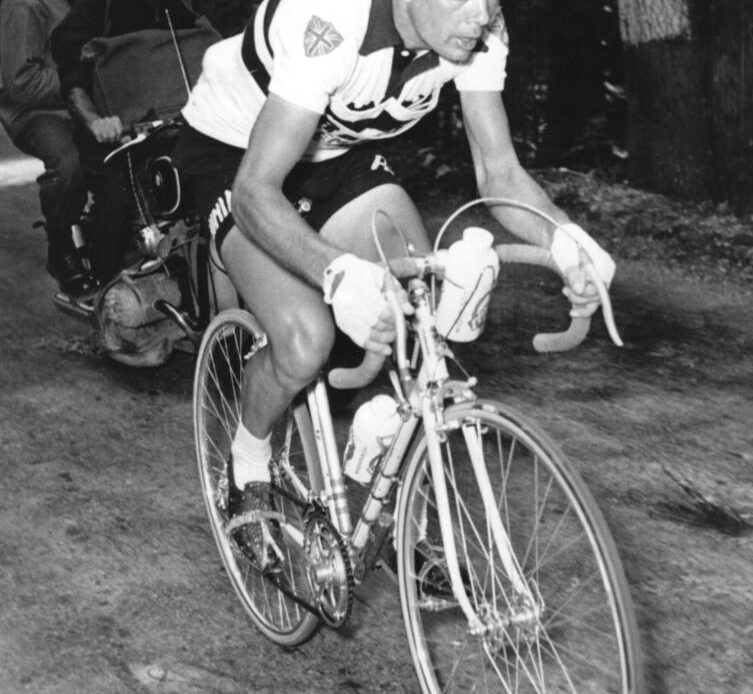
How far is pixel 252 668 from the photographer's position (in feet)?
13.3

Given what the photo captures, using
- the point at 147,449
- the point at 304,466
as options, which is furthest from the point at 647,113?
the point at 304,466

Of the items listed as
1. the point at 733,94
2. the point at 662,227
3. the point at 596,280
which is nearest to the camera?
the point at 596,280

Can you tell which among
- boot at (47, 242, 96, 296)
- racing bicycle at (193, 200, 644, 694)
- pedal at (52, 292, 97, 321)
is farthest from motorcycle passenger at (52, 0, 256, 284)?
racing bicycle at (193, 200, 644, 694)

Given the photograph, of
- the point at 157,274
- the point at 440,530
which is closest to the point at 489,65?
the point at 440,530

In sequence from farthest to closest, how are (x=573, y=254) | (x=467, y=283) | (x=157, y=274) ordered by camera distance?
(x=157, y=274)
(x=573, y=254)
(x=467, y=283)

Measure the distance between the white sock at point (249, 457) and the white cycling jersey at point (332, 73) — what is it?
854mm

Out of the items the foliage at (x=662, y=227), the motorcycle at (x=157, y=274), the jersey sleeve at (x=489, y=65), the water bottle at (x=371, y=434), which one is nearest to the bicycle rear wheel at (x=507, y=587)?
the water bottle at (x=371, y=434)

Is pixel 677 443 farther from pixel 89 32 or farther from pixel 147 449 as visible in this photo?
pixel 89 32

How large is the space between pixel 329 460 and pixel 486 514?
29.2 inches

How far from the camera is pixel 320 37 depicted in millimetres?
3475

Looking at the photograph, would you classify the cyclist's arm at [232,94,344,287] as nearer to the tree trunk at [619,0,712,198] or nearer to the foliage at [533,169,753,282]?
the foliage at [533,169,753,282]

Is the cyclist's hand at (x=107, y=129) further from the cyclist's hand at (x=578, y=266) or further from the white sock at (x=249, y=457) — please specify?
the cyclist's hand at (x=578, y=266)

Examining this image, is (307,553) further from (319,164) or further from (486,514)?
(319,164)

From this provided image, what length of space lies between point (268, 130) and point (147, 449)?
2.58 meters
